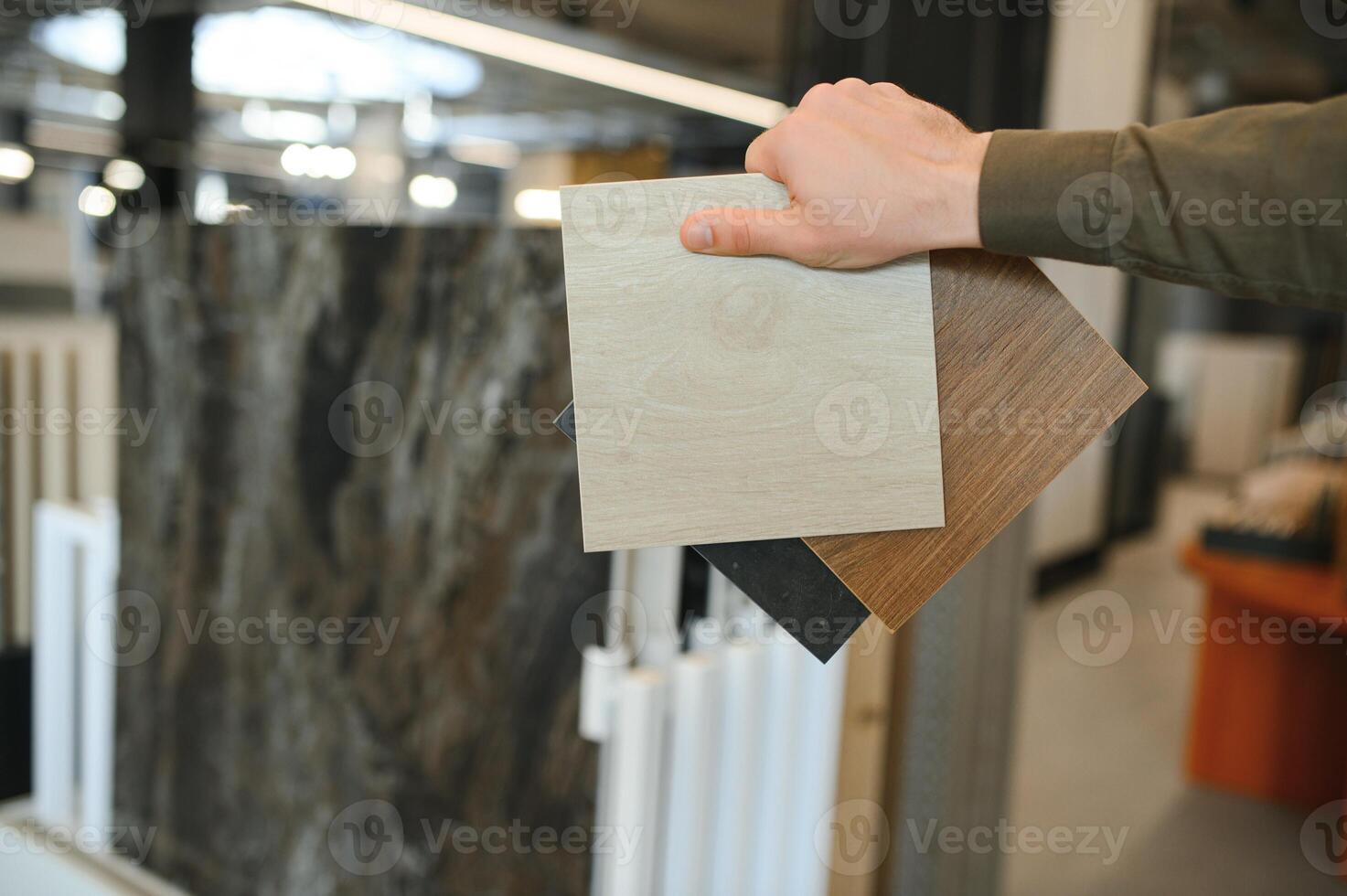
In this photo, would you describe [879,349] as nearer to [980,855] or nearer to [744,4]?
[980,855]

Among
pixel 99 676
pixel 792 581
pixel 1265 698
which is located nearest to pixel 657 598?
pixel 792 581

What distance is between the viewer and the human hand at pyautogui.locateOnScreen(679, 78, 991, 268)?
0.64m

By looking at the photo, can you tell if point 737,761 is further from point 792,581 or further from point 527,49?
point 527,49

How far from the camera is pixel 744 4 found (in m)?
2.17

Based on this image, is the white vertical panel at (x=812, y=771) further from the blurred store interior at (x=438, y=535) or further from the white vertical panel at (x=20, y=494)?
the white vertical panel at (x=20, y=494)

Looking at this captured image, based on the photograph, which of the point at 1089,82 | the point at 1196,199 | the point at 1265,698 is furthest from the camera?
the point at 1265,698

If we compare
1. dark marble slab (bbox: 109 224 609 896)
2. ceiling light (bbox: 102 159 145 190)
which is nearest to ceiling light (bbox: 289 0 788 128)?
ceiling light (bbox: 102 159 145 190)

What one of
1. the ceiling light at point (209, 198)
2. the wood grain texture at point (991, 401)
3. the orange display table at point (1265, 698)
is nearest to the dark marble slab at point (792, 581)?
the wood grain texture at point (991, 401)

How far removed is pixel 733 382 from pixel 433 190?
7.15ft

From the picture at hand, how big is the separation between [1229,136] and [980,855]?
1.43 m

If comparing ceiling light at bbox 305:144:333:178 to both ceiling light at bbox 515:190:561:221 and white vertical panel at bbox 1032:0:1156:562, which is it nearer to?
ceiling light at bbox 515:190:561:221

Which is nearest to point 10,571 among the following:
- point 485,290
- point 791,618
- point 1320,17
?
point 485,290

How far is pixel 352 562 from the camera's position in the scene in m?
1.54

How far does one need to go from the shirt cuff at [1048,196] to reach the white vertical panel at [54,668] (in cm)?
175
